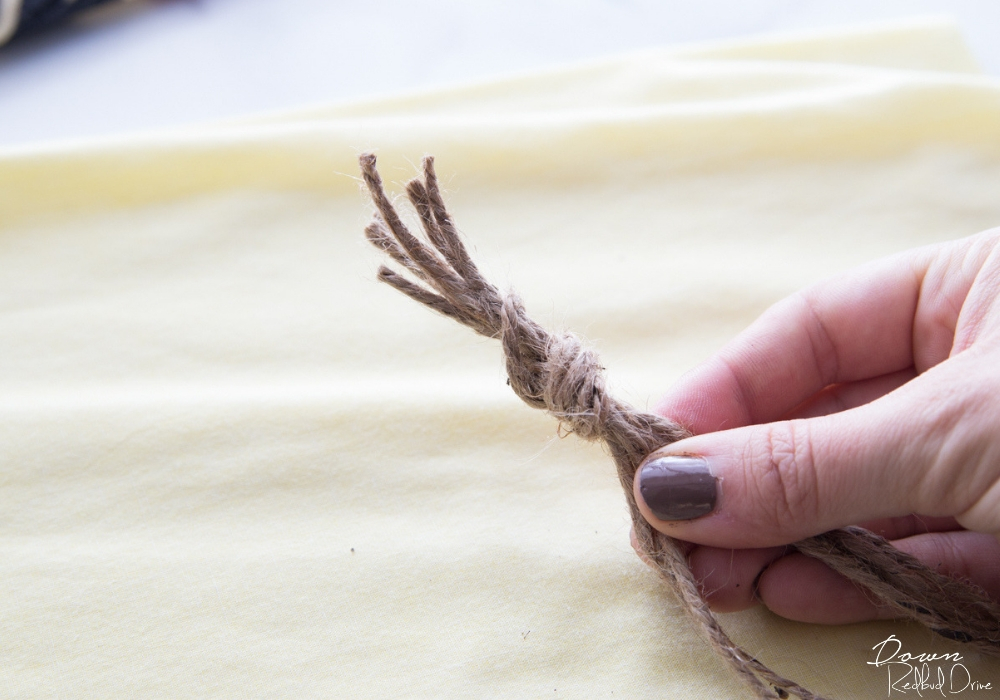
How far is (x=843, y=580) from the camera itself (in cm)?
60

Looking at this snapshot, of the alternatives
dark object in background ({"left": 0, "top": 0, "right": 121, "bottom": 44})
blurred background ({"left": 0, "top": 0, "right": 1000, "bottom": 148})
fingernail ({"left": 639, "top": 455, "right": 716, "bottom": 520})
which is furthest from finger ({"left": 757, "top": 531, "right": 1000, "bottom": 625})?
dark object in background ({"left": 0, "top": 0, "right": 121, "bottom": 44})

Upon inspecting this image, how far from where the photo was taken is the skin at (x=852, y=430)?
0.52 m

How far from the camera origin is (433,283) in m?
0.54

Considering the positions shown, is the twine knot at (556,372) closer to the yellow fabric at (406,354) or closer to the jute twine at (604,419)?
the jute twine at (604,419)

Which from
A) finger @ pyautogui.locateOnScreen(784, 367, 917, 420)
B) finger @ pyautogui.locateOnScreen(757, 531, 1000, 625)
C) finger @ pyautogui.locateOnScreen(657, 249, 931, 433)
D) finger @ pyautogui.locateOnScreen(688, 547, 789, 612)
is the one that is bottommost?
finger @ pyautogui.locateOnScreen(757, 531, 1000, 625)

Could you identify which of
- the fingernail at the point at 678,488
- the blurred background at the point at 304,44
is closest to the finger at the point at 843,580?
the fingernail at the point at 678,488

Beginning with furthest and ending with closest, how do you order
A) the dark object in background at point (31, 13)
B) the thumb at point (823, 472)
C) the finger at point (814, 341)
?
the dark object in background at point (31, 13) → the finger at point (814, 341) → the thumb at point (823, 472)

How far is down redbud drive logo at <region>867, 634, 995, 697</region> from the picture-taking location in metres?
0.57

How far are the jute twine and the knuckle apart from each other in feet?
0.25

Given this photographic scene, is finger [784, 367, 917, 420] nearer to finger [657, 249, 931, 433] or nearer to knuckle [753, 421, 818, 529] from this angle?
finger [657, 249, 931, 433]

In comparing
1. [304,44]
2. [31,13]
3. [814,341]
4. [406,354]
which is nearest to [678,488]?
[814,341]

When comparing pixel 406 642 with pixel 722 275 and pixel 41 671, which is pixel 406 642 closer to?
pixel 41 671

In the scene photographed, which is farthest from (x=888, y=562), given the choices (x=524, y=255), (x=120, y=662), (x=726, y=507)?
(x=120, y=662)

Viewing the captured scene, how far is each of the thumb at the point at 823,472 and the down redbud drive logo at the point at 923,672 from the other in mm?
134
